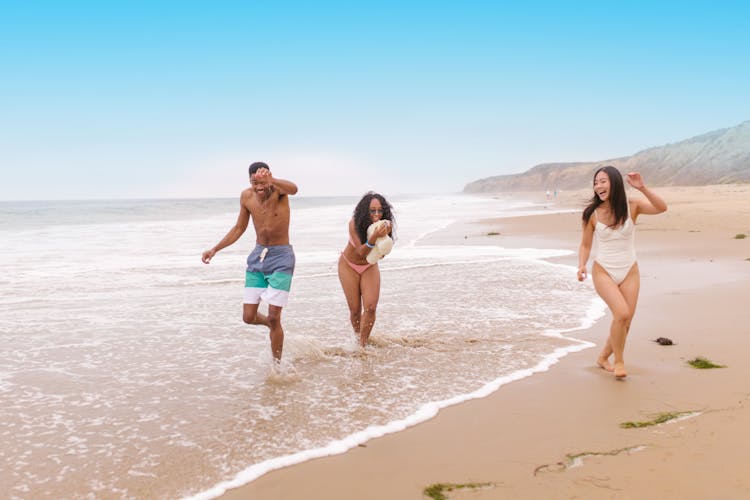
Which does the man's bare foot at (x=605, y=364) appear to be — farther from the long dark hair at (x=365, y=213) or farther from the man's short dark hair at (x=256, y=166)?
the man's short dark hair at (x=256, y=166)

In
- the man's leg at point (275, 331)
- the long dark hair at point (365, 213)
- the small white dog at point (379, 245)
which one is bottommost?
the man's leg at point (275, 331)

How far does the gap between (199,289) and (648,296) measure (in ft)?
24.9

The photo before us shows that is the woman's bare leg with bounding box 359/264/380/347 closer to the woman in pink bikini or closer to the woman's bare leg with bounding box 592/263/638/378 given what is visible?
the woman in pink bikini

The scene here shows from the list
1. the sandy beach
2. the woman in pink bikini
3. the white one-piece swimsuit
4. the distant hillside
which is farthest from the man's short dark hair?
the distant hillside

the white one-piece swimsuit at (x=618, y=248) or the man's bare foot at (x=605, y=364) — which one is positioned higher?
the white one-piece swimsuit at (x=618, y=248)

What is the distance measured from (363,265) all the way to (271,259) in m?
1.25

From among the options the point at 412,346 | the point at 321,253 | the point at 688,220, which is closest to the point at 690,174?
the point at 688,220

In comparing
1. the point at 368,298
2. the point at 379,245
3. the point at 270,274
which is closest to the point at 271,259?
the point at 270,274

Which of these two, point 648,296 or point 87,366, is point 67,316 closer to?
point 87,366

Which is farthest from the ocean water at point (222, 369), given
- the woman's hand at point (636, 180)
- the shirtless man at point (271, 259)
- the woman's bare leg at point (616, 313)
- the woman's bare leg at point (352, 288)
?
the woman's hand at point (636, 180)

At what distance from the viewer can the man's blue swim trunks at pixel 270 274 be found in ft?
19.0

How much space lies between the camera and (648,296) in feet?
29.8

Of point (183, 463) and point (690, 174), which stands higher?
point (690, 174)

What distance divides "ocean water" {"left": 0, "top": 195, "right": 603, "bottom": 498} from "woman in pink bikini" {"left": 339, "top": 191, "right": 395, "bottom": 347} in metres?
0.37
